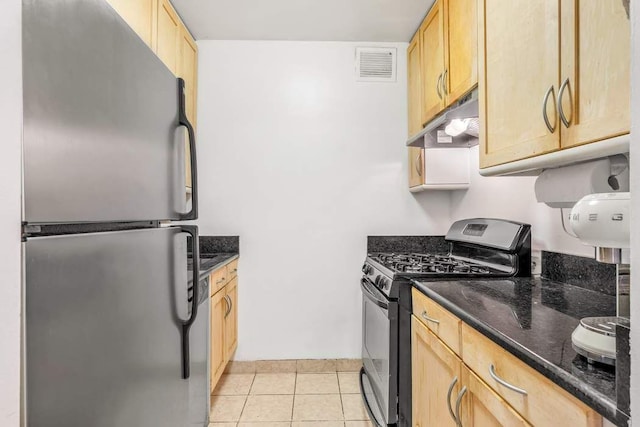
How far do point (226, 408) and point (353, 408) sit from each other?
0.80m

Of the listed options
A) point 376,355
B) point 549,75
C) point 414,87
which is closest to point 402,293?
point 376,355

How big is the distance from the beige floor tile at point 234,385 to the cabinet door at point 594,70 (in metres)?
2.40

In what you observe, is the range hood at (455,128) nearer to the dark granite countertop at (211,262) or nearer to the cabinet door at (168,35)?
the dark granite countertop at (211,262)

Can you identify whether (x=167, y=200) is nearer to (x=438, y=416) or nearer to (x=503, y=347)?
(x=503, y=347)

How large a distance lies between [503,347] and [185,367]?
966mm

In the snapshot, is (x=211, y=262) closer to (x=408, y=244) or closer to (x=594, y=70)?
(x=408, y=244)

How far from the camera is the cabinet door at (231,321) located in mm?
2484

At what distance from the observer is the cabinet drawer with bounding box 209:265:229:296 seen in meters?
2.11

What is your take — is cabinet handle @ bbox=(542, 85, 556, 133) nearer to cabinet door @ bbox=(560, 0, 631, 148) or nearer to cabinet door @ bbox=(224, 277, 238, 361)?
cabinet door @ bbox=(560, 0, 631, 148)

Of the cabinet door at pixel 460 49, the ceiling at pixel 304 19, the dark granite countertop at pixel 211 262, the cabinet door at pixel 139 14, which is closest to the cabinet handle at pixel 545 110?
the cabinet door at pixel 460 49

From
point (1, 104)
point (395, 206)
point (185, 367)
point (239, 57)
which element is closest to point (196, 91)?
point (239, 57)

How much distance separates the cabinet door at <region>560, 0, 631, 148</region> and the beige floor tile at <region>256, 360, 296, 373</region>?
2.41 m

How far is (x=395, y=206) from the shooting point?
2.90 m

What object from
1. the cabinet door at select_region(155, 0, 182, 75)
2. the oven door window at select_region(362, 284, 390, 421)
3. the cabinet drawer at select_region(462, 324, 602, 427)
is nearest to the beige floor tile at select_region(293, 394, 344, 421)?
the oven door window at select_region(362, 284, 390, 421)
